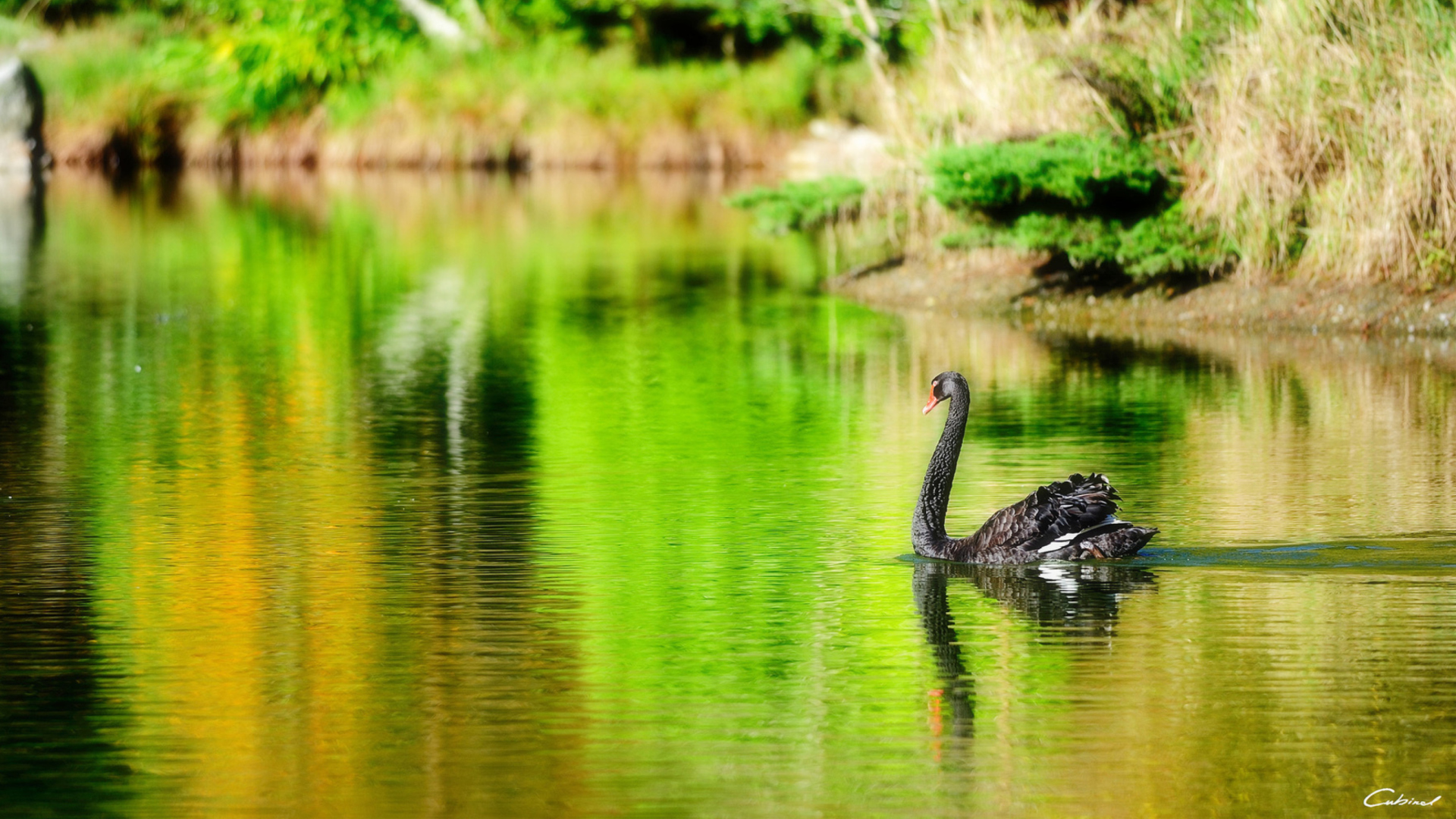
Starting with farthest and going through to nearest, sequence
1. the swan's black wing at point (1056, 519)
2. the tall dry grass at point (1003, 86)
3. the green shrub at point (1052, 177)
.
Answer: the tall dry grass at point (1003, 86), the green shrub at point (1052, 177), the swan's black wing at point (1056, 519)

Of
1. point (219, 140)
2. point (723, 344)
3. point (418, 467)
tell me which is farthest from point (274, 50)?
point (418, 467)

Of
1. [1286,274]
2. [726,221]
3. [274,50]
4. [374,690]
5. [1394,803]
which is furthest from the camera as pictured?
[274,50]

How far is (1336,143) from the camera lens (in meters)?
19.1

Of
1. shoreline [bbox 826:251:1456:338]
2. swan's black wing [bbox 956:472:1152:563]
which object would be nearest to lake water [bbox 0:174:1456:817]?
swan's black wing [bbox 956:472:1152:563]

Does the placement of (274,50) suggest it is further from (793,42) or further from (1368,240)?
(1368,240)

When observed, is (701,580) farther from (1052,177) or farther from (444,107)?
(444,107)

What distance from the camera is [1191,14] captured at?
2112 cm

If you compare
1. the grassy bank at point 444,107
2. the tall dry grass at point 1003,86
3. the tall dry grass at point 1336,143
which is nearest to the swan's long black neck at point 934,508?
the tall dry grass at point 1336,143

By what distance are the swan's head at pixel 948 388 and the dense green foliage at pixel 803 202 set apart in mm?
12181

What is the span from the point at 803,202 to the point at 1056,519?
1383cm

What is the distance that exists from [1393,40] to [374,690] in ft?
43.8

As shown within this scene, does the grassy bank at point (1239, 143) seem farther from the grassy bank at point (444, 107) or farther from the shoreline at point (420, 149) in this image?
the shoreline at point (420, 149)

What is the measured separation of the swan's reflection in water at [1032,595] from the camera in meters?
8.65
